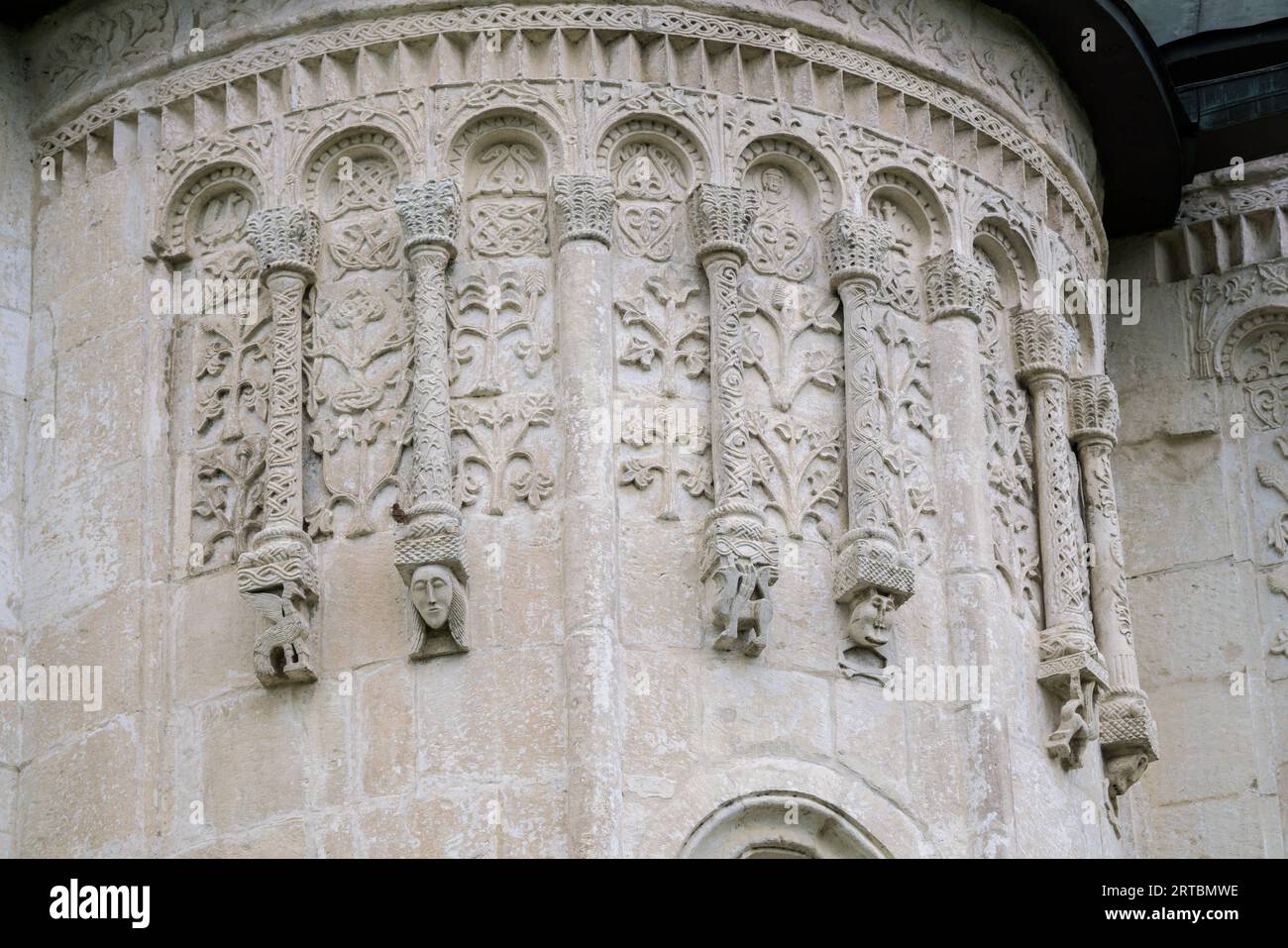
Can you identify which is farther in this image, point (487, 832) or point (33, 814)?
point (33, 814)

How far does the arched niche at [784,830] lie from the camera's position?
647 inches

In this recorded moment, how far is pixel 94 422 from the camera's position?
17.9 meters

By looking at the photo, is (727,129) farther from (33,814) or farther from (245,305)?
(33,814)

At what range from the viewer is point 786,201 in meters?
18.1

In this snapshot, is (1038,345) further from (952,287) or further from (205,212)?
(205,212)

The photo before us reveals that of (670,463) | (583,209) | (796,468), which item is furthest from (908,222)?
(670,463)

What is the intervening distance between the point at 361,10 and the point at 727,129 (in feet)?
6.47

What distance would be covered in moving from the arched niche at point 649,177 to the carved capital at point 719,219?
0.44ft

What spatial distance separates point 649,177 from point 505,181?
0.73 meters

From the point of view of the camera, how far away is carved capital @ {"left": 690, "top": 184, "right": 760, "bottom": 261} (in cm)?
1752

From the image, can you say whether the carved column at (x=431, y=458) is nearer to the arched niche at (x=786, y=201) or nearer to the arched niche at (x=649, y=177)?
the arched niche at (x=649, y=177)

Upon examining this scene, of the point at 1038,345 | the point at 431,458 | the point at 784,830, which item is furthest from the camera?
the point at 1038,345

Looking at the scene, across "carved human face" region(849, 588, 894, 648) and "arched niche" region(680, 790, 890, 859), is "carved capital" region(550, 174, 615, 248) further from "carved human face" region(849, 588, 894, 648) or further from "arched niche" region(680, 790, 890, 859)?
"arched niche" region(680, 790, 890, 859)

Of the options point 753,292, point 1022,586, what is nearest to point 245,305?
point 753,292
